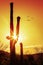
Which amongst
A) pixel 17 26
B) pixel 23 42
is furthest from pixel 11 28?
pixel 23 42

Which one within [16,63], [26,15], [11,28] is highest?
[26,15]

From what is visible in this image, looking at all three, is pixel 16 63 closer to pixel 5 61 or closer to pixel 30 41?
pixel 5 61

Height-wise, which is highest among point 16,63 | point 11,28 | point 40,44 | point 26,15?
point 26,15

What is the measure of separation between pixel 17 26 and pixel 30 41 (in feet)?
0.71

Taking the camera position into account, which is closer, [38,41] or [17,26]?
[17,26]

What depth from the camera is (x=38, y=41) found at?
80.8 inches

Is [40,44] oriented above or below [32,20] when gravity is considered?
below

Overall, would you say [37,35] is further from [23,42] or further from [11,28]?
[11,28]

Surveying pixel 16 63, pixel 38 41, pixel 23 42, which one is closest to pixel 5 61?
pixel 16 63

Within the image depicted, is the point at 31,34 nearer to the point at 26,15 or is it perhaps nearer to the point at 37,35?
the point at 37,35

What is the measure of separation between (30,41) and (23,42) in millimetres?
75

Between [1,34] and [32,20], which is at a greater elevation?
[32,20]

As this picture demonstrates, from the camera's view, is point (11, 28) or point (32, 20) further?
point (32, 20)

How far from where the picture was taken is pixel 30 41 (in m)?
2.03
